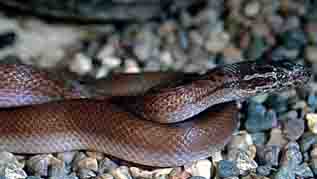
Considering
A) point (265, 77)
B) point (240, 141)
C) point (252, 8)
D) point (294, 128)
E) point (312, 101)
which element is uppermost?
point (252, 8)

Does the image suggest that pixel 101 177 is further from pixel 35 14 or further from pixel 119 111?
pixel 35 14

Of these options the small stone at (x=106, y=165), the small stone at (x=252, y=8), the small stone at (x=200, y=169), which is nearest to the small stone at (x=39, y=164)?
the small stone at (x=106, y=165)

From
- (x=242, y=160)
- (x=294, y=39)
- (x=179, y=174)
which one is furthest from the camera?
(x=294, y=39)

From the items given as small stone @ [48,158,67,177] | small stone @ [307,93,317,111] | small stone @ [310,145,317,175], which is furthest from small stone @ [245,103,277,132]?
small stone @ [48,158,67,177]

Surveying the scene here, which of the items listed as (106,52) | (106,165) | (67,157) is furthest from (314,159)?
(106,52)

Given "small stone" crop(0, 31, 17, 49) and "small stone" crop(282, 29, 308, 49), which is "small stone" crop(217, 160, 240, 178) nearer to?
"small stone" crop(282, 29, 308, 49)

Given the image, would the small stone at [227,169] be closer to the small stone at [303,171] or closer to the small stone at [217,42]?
the small stone at [303,171]

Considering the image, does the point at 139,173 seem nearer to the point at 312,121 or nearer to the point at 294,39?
the point at 312,121
